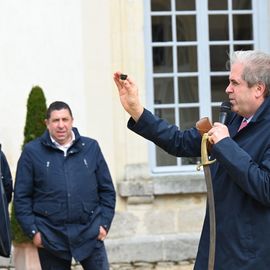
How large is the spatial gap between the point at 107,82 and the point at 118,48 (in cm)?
36

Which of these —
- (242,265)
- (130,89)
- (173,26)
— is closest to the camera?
(242,265)

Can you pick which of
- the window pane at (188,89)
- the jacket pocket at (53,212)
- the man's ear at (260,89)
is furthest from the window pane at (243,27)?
the man's ear at (260,89)

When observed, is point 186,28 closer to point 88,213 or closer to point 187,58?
point 187,58

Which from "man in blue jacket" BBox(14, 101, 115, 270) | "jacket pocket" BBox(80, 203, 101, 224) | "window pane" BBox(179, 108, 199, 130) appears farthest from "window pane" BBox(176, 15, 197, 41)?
"jacket pocket" BBox(80, 203, 101, 224)

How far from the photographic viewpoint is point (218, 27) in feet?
27.8

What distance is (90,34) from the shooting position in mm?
7859

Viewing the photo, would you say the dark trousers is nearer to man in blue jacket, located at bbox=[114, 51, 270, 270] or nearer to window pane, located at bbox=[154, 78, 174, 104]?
man in blue jacket, located at bbox=[114, 51, 270, 270]

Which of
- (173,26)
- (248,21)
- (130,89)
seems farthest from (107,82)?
(130,89)

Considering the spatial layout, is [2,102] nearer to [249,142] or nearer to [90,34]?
[90,34]

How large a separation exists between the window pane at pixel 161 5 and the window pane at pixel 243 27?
2.30ft

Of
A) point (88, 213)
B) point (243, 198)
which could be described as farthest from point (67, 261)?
point (243, 198)

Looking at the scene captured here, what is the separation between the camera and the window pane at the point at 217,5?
8.41 metres

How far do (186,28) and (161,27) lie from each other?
0.25 meters

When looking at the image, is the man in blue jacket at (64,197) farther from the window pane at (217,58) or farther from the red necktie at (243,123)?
the window pane at (217,58)
